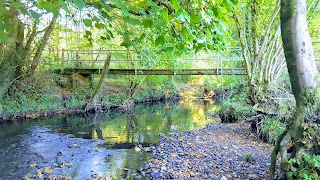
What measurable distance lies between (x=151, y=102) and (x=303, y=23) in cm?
1620

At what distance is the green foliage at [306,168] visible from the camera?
3259 mm

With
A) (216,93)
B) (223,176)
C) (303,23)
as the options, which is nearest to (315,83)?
(303,23)

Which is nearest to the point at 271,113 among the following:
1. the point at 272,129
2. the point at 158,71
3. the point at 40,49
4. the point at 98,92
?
the point at 272,129

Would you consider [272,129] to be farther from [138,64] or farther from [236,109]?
[138,64]

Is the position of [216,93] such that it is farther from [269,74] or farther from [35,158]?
[35,158]

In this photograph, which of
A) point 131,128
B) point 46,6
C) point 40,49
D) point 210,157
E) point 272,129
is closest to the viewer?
point 46,6

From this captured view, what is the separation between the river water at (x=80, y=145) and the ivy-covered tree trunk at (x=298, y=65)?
9.71 ft

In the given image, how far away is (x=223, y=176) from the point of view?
4.46 meters

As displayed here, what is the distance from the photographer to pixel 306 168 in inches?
133

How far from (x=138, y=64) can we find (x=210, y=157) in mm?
10262

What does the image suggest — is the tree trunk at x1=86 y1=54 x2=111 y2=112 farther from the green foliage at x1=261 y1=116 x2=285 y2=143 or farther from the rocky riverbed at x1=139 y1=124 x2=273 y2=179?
the green foliage at x1=261 y1=116 x2=285 y2=143

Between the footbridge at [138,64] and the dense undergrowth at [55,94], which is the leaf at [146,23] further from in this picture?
the dense undergrowth at [55,94]

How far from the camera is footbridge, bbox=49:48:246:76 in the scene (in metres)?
13.9

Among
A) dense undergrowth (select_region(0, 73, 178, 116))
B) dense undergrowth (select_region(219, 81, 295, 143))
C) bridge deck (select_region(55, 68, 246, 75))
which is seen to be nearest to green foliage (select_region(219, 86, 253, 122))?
dense undergrowth (select_region(219, 81, 295, 143))
